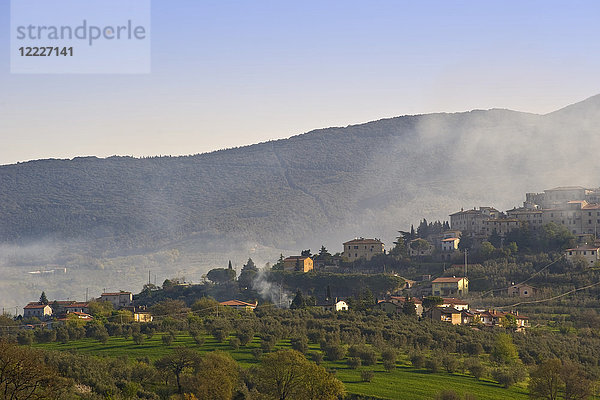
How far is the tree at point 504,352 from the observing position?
6862 cm

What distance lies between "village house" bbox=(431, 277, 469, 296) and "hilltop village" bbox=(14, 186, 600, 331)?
0.11 metres

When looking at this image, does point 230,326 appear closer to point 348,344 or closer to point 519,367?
point 348,344

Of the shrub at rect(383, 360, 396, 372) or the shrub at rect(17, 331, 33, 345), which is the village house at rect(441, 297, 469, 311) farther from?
the shrub at rect(17, 331, 33, 345)

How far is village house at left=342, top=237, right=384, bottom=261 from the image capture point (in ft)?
395

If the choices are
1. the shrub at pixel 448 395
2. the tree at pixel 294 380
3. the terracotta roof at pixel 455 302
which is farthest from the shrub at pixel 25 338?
the terracotta roof at pixel 455 302

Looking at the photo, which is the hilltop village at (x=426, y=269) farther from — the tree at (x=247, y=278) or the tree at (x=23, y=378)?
the tree at (x=23, y=378)

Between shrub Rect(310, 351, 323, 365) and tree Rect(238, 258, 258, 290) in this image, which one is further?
tree Rect(238, 258, 258, 290)

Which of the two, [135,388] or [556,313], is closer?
[135,388]

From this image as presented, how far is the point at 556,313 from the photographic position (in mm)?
88625

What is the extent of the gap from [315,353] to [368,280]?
42.6m

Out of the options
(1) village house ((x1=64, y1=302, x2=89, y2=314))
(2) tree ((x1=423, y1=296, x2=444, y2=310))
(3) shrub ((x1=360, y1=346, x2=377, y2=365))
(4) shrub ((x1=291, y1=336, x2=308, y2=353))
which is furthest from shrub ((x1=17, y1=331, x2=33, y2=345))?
(2) tree ((x1=423, y1=296, x2=444, y2=310))

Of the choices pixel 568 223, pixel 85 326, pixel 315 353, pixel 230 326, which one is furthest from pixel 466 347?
pixel 568 223

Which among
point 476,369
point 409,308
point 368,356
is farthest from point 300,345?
point 409,308

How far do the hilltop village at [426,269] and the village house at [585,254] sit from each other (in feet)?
0.34
